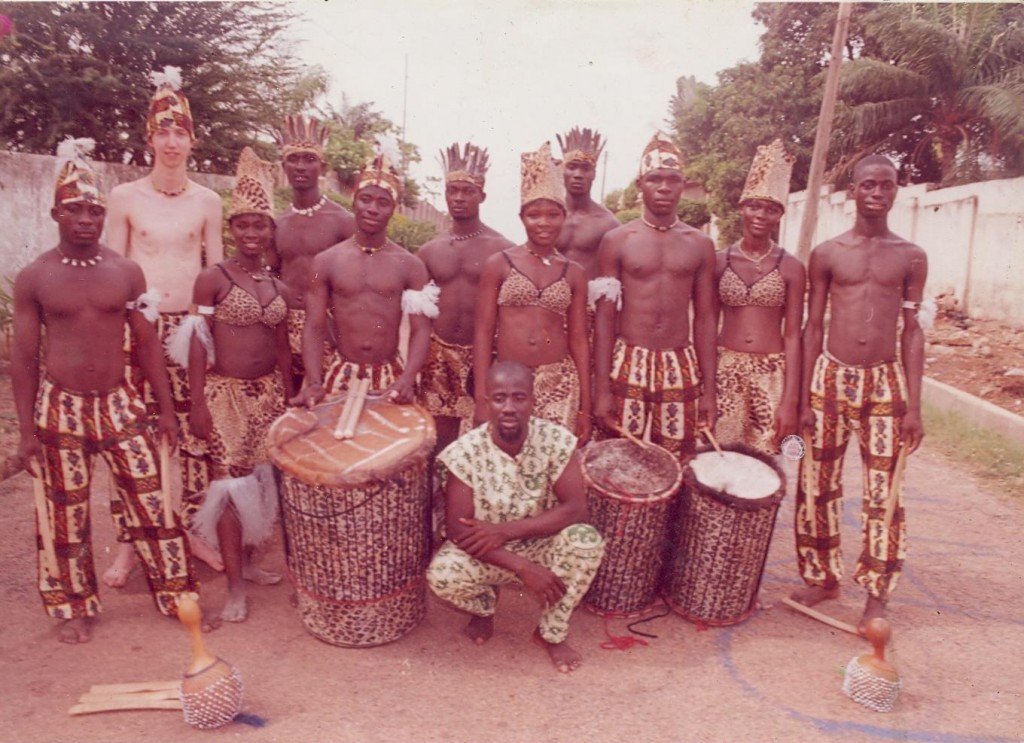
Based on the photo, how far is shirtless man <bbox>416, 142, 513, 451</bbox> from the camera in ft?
15.0

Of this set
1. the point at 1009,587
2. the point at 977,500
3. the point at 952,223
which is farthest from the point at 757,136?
the point at 1009,587

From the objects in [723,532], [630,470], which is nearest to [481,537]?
[630,470]

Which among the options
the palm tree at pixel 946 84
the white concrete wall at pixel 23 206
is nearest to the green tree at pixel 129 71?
the white concrete wall at pixel 23 206

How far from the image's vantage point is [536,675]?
3.44 meters

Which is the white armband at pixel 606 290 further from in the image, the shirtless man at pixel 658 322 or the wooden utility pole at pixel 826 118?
the wooden utility pole at pixel 826 118

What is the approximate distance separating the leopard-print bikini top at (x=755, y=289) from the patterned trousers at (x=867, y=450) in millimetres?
380

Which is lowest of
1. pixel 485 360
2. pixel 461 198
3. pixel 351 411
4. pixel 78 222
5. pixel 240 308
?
pixel 351 411

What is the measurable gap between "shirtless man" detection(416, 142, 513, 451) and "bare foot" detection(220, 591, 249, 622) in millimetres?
1395

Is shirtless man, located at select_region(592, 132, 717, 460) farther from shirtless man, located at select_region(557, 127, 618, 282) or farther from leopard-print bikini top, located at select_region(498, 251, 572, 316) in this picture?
shirtless man, located at select_region(557, 127, 618, 282)

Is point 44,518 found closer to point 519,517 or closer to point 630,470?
point 519,517

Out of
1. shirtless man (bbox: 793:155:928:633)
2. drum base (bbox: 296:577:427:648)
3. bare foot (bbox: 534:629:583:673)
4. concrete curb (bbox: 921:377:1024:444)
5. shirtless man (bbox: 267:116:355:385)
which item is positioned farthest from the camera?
concrete curb (bbox: 921:377:1024:444)

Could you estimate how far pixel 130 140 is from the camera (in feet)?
36.1

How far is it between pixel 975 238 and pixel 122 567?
1235 centimetres

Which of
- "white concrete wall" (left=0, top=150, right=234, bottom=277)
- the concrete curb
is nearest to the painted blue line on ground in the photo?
the concrete curb
